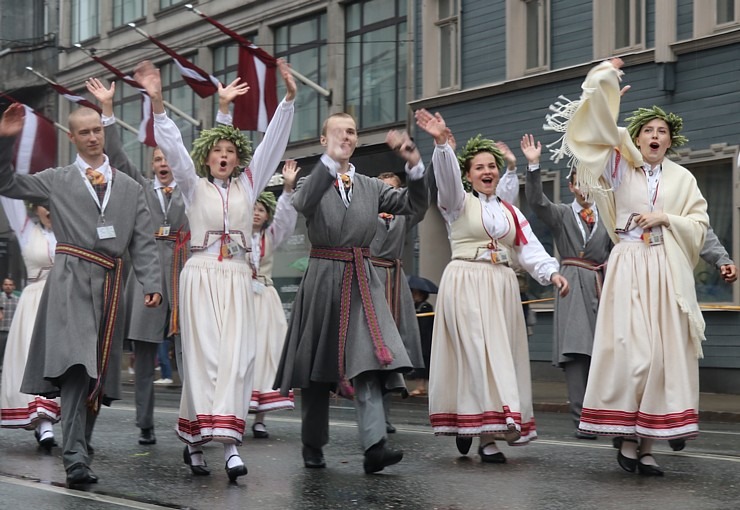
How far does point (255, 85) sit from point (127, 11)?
43.6 ft

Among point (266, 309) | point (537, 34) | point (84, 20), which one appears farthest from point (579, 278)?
point (84, 20)

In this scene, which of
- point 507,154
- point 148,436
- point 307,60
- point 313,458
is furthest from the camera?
point 307,60

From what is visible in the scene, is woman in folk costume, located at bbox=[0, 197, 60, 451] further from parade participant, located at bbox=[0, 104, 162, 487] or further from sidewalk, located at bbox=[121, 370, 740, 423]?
sidewalk, located at bbox=[121, 370, 740, 423]

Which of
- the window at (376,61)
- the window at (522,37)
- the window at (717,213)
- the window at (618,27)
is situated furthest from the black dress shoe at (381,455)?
the window at (376,61)

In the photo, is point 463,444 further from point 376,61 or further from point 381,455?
point 376,61

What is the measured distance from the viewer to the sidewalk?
597 inches

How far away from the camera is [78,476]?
8125mm

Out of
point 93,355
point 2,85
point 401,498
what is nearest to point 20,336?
point 93,355

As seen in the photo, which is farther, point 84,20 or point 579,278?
point 84,20

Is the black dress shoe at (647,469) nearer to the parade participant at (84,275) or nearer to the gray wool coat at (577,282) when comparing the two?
the parade participant at (84,275)

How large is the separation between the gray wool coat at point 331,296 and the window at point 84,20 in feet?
106

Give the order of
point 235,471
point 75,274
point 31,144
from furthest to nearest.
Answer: point 31,144, point 75,274, point 235,471

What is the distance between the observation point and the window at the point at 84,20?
1586 inches

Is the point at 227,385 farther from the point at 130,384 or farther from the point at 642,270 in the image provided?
the point at 130,384
